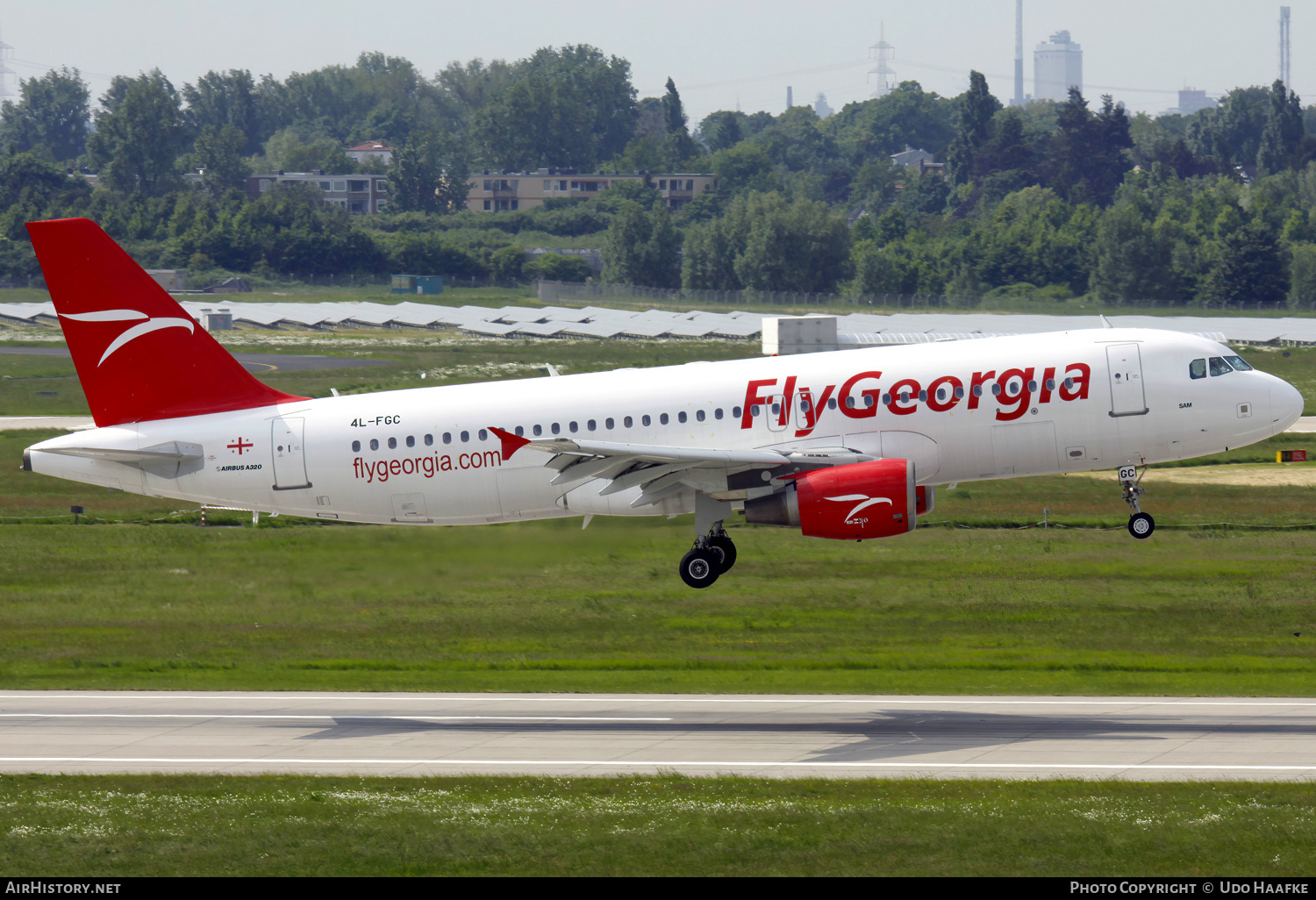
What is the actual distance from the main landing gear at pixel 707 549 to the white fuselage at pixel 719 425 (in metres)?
0.63

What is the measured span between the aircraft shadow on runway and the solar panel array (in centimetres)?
8867

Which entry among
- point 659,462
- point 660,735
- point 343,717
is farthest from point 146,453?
point 660,735

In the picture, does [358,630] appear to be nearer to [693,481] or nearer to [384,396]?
[384,396]

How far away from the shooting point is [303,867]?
91.7ft

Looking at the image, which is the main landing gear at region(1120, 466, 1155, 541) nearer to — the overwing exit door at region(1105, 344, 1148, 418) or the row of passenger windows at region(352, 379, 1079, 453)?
the overwing exit door at region(1105, 344, 1148, 418)

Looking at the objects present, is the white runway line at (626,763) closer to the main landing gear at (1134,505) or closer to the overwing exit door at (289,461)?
the main landing gear at (1134,505)

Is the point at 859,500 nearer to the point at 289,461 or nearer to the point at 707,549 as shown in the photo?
the point at 707,549

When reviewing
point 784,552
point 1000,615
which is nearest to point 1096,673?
point 1000,615

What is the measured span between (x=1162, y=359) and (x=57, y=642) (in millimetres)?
36634

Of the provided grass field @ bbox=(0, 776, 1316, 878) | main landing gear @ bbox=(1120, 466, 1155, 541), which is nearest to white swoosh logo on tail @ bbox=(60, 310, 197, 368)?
grass field @ bbox=(0, 776, 1316, 878)

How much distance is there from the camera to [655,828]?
97.5 ft

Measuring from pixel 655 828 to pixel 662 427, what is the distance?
41.0ft

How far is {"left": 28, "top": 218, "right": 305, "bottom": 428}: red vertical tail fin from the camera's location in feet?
134

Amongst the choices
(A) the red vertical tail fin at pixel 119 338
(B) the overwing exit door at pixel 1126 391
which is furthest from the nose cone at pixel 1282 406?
(A) the red vertical tail fin at pixel 119 338
